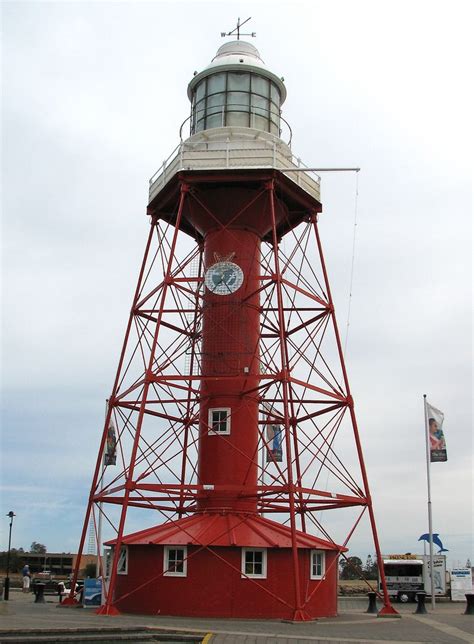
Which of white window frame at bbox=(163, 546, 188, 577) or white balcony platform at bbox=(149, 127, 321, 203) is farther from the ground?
white balcony platform at bbox=(149, 127, 321, 203)

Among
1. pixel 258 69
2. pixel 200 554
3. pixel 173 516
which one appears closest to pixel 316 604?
pixel 200 554

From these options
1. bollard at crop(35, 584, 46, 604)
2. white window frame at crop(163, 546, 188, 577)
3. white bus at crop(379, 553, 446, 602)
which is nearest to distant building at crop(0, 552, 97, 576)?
white bus at crop(379, 553, 446, 602)

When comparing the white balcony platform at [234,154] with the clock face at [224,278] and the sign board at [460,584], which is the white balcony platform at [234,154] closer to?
the clock face at [224,278]

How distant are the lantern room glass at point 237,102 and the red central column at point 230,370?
4.33 m

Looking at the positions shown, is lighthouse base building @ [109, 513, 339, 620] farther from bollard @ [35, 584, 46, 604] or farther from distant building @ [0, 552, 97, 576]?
distant building @ [0, 552, 97, 576]

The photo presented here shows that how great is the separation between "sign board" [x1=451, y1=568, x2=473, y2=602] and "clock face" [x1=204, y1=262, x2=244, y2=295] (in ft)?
93.7

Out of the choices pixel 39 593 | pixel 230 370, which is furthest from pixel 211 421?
pixel 39 593

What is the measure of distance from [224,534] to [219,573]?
1.25 metres

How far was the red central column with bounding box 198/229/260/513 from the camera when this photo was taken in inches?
1161

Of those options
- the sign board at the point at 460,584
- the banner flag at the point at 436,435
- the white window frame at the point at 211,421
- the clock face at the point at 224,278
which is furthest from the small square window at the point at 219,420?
the sign board at the point at 460,584

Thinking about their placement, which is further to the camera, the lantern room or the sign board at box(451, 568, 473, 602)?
the sign board at box(451, 568, 473, 602)

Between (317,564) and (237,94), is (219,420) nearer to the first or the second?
(317,564)

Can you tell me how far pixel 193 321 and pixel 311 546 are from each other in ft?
36.4

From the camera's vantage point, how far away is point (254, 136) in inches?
1236
